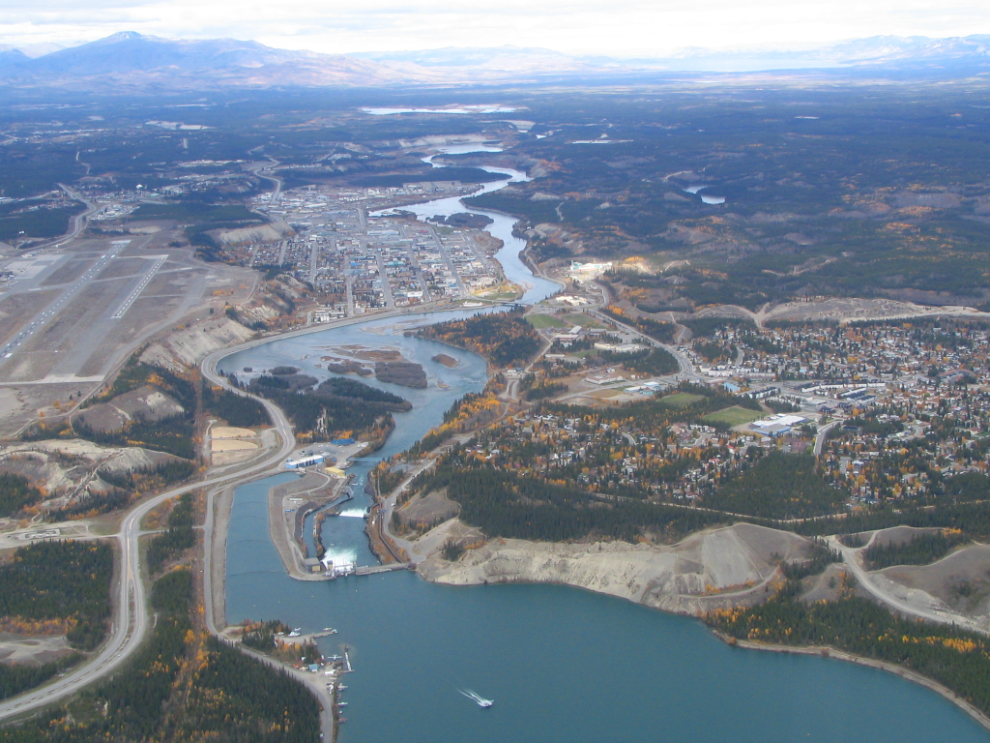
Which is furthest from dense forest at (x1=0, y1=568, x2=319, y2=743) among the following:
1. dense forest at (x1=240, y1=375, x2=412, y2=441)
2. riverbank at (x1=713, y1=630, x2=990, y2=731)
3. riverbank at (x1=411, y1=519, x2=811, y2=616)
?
dense forest at (x1=240, y1=375, x2=412, y2=441)

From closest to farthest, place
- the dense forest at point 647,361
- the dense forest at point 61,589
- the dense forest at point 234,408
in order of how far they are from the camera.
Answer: the dense forest at point 61,589
the dense forest at point 234,408
the dense forest at point 647,361

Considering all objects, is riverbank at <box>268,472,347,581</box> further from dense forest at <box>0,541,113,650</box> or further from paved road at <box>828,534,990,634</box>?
paved road at <box>828,534,990,634</box>

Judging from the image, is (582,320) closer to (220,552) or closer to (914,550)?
(220,552)

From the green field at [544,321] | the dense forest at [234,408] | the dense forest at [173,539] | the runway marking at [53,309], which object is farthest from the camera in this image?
the green field at [544,321]

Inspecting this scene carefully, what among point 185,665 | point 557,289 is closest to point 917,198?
point 557,289

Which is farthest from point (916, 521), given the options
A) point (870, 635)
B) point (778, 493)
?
point (870, 635)

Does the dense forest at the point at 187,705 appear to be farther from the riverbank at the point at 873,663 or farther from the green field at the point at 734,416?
the green field at the point at 734,416

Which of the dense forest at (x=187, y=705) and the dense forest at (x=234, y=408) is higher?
the dense forest at (x=234, y=408)

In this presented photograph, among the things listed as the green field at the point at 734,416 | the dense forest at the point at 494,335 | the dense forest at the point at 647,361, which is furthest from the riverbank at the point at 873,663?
the dense forest at the point at 494,335
